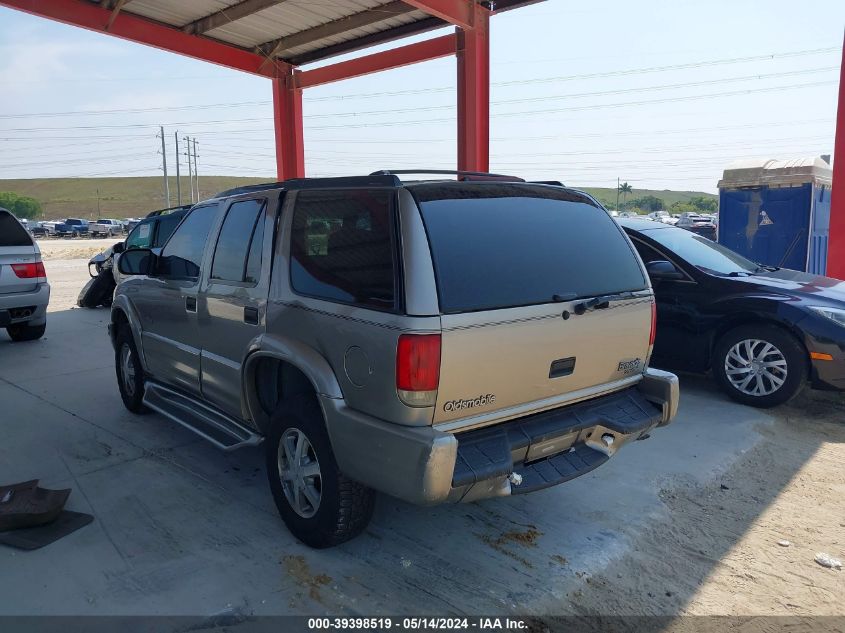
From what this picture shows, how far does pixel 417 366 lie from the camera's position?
8.97ft

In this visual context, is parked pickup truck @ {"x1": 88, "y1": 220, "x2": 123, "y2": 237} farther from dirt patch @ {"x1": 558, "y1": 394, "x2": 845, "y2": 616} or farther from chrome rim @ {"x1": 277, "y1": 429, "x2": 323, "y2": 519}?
dirt patch @ {"x1": 558, "y1": 394, "x2": 845, "y2": 616}

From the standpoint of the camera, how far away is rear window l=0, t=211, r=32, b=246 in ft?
27.1

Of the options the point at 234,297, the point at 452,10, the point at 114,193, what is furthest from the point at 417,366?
the point at 114,193

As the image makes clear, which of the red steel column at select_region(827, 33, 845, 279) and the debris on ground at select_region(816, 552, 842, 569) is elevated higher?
the red steel column at select_region(827, 33, 845, 279)

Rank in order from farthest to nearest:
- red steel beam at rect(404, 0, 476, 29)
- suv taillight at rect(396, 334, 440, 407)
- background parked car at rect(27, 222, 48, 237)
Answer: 1. background parked car at rect(27, 222, 48, 237)
2. red steel beam at rect(404, 0, 476, 29)
3. suv taillight at rect(396, 334, 440, 407)

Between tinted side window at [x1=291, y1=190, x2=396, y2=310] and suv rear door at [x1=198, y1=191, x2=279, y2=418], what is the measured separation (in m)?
0.33

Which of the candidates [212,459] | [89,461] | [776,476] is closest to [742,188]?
[776,476]

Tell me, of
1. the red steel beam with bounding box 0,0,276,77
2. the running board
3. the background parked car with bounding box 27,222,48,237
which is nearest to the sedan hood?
the running board

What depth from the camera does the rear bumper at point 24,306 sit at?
823cm

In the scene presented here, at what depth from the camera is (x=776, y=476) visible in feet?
14.6

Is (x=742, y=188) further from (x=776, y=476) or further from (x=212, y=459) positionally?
(x=212, y=459)

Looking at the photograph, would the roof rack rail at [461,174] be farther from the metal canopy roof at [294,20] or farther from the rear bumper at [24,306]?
the metal canopy roof at [294,20]

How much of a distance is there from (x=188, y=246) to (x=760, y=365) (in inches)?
198

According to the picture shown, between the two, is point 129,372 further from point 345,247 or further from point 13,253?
point 13,253
